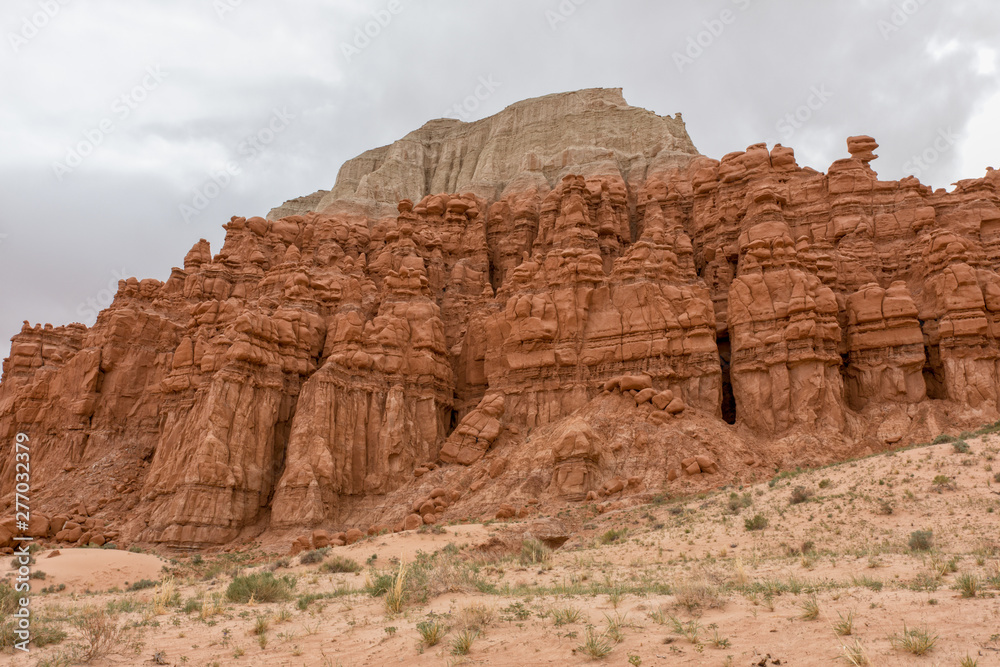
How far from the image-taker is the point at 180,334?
2194 inches

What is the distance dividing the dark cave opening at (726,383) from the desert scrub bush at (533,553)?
68.8ft

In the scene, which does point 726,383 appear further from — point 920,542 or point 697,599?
point 697,599

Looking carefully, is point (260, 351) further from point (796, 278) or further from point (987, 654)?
point (987, 654)

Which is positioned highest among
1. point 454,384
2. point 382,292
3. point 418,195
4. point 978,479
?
point 418,195

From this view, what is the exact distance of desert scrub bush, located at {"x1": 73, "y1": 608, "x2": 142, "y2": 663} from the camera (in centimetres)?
1039

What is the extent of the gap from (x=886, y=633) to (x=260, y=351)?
40670mm

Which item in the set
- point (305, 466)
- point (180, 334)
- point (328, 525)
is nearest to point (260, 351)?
point (305, 466)

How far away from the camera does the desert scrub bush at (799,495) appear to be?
947 inches

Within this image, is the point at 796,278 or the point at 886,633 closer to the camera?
the point at 886,633

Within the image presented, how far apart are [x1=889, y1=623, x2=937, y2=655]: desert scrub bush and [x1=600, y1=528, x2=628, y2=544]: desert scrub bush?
16229 millimetres

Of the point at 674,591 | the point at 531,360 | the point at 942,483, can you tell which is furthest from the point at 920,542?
the point at 531,360

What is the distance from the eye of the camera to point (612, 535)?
990 inches

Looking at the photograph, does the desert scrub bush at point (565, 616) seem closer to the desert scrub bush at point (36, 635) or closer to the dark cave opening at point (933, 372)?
the desert scrub bush at point (36, 635)

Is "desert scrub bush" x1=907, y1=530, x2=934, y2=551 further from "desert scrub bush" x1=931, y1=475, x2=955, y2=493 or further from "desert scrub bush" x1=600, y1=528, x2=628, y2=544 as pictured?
"desert scrub bush" x1=600, y1=528, x2=628, y2=544
